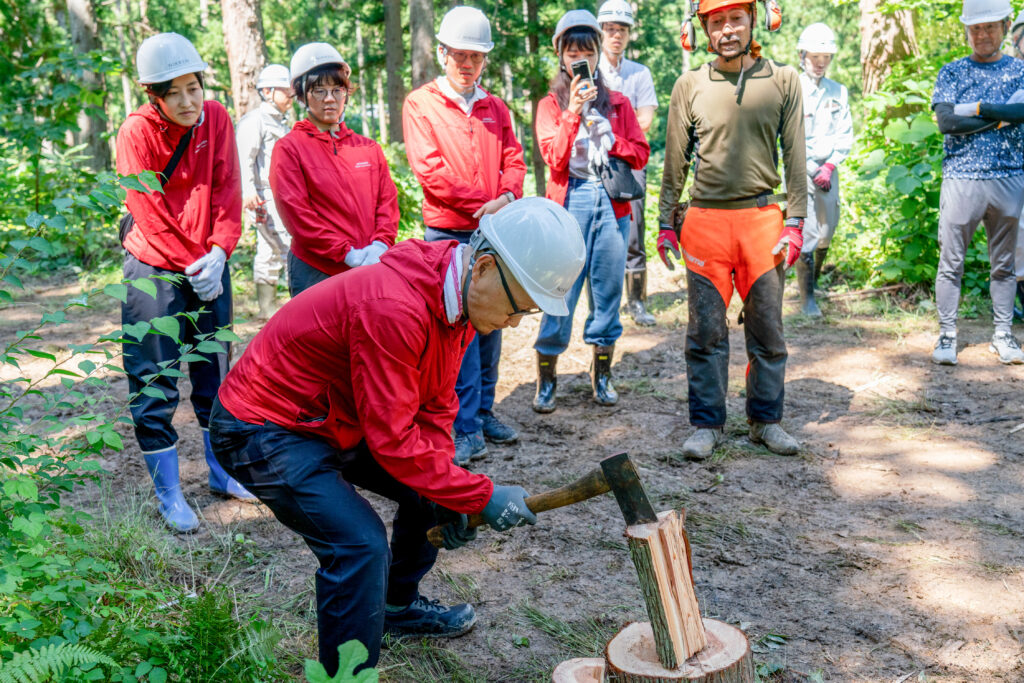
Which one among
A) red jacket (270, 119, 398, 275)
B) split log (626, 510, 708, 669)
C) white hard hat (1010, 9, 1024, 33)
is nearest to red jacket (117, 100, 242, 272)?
red jacket (270, 119, 398, 275)

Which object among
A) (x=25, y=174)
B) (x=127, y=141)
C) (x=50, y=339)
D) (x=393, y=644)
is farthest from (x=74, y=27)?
(x=393, y=644)

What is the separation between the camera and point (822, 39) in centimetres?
723

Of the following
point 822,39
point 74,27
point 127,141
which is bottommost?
point 127,141

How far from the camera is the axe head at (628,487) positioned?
8.11 feet

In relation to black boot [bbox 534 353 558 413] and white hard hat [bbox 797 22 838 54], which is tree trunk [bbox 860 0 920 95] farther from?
black boot [bbox 534 353 558 413]

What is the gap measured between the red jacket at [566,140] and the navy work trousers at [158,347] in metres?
2.18

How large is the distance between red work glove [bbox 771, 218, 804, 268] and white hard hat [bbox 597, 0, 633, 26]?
2.79 m

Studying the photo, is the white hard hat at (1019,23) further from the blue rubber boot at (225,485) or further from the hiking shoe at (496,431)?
the blue rubber boot at (225,485)

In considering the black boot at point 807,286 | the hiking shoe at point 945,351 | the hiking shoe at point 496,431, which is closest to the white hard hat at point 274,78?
the hiking shoe at point 496,431

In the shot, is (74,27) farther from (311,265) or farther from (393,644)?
(393,644)

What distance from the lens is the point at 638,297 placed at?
307 inches

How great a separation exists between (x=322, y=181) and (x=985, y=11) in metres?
4.60

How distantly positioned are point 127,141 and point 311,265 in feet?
3.52

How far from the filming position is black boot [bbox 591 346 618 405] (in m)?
5.75
